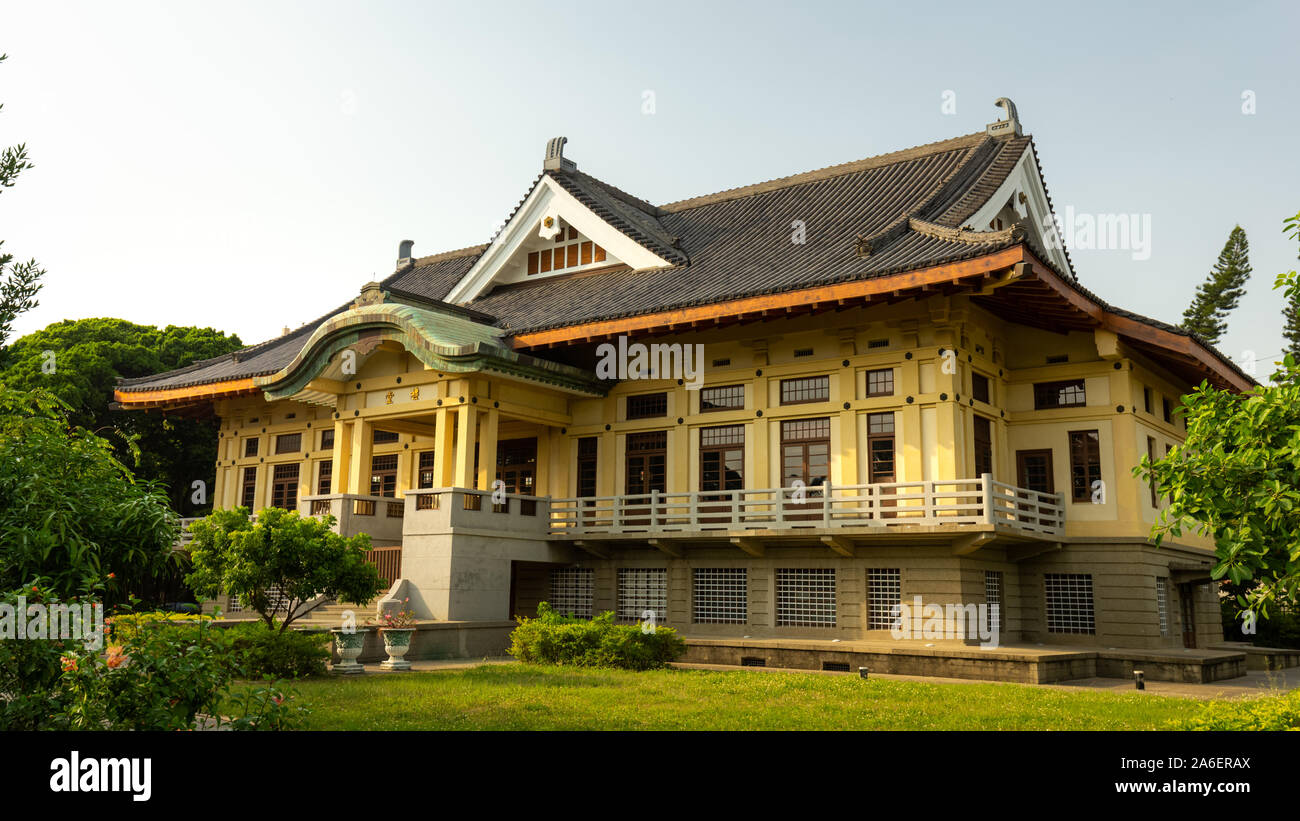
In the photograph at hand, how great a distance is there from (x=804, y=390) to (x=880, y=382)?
1.90m

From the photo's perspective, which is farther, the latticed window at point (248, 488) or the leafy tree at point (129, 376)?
the leafy tree at point (129, 376)

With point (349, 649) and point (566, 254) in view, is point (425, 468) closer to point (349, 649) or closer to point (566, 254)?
point (566, 254)

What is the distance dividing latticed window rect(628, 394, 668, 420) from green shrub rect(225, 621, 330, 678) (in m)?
11.4

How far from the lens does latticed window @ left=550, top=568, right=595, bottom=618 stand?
25.9 meters

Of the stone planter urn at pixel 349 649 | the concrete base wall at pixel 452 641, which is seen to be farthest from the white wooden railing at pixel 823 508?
the stone planter urn at pixel 349 649

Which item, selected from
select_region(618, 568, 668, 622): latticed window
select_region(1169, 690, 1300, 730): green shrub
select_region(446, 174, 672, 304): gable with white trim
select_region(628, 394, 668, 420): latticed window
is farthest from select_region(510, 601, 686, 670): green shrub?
select_region(446, 174, 672, 304): gable with white trim

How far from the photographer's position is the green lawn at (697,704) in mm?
11648

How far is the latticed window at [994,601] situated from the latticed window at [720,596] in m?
5.33

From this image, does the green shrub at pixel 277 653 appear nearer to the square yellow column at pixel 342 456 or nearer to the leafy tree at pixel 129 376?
the square yellow column at pixel 342 456

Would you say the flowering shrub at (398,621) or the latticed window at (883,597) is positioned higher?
the latticed window at (883,597)

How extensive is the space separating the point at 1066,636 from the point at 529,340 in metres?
14.6

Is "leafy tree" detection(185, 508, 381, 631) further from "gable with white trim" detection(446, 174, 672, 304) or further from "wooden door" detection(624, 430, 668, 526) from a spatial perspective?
"gable with white trim" detection(446, 174, 672, 304)

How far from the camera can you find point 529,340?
84.1 ft
